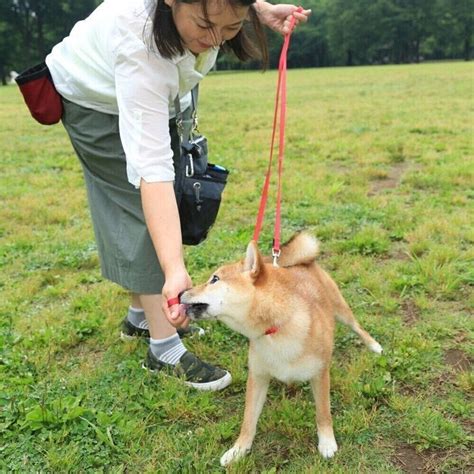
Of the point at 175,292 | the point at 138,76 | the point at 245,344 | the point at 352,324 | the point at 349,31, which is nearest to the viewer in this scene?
the point at 175,292

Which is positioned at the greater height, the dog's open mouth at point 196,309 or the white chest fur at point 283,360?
the dog's open mouth at point 196,309

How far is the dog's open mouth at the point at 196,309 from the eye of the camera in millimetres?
2062

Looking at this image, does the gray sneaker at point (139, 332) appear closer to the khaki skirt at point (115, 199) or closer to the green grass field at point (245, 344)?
the green grass field at point (245, 344)

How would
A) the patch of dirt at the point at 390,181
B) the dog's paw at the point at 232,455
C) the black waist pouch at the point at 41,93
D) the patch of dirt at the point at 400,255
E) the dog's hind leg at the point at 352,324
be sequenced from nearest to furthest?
the dog's paw at the point at 232,455 < the black waist pouch at the point at 41,93 < the dog's hind leg at the point at 352,324 < the patch of dirt at the point at 400,255 < the patch of dirt at the point at 390,181

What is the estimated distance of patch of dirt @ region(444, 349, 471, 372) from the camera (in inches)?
114

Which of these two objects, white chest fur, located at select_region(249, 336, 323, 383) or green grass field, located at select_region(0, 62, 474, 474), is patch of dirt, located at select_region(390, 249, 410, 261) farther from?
white chest fur, located at select_region(249, 336, 323, 383)

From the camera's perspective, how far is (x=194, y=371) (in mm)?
2926

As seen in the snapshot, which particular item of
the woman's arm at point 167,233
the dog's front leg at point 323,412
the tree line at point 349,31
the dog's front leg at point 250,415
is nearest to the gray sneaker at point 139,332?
the dog's front leg at point 250,415

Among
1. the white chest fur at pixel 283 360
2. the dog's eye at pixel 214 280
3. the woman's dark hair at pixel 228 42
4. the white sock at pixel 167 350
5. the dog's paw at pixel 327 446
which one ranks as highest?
the woman's dark hair at pixel 228 42

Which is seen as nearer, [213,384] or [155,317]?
[213,384]

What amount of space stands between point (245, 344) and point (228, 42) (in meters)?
1.70

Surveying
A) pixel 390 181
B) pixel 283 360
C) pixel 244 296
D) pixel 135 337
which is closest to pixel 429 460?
pixel 283 360

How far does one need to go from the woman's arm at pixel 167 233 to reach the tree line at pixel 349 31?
5285 centimetres

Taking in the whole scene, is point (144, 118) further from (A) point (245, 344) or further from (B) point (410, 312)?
(B) point (410, 312)
